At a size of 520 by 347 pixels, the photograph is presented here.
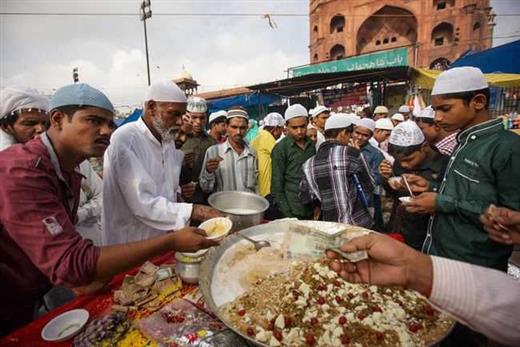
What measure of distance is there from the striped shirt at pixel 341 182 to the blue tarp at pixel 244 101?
37.2 feet

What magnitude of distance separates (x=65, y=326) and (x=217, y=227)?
88cm

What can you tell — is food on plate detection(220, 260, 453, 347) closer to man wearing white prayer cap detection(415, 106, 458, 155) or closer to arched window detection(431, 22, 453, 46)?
man wearing white prayer cap detection(415, 106, 458, 155)

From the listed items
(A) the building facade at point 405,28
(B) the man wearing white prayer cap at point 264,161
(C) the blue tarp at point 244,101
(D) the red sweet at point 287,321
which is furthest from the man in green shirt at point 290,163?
(A) the building facade at point 405,28

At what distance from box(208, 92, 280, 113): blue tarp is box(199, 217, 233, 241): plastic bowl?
12261 mm

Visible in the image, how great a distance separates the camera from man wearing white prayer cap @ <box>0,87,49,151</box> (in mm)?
2418

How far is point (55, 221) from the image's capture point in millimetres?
1252

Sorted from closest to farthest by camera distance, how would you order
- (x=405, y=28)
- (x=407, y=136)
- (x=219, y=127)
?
(x=407, y=136) → (x=219, y=127) → (x=405, y=28)

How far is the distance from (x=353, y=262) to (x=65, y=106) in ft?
5.49

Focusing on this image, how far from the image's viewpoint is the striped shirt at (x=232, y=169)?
3791mm

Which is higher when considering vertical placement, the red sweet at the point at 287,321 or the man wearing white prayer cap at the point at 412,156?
the man wearing white prayer cap at the point at 412,156

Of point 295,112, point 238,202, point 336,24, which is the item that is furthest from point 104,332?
point 336,24

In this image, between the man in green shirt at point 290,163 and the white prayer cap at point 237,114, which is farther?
the white prayer cap at point 237,114

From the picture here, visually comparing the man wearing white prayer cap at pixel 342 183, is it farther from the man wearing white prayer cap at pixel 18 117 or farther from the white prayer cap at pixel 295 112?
the man wearing white prayer cap at pixel 18 117

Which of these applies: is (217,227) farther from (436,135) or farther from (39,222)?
(436,135)
